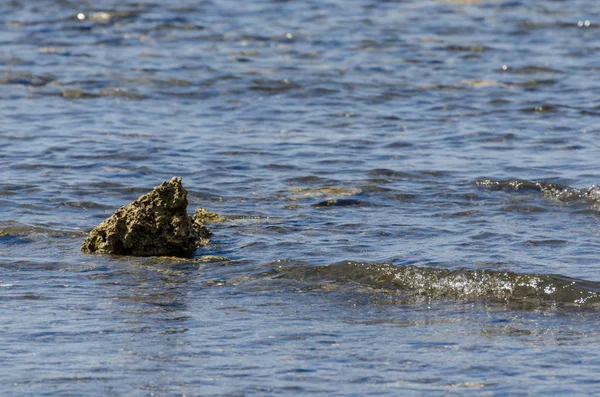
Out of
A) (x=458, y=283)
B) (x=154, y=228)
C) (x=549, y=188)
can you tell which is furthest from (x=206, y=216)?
(x=549, y=188)

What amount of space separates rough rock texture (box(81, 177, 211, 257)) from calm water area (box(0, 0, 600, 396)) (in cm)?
12

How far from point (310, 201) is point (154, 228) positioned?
176 centimetres

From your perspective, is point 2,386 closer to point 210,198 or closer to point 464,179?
point 210,198

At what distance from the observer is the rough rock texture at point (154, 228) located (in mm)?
6617

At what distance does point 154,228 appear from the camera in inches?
261

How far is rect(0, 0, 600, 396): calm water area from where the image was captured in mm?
4766

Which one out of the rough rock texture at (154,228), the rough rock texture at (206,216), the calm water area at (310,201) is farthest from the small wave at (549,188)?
the rough rock texture at (154,228)

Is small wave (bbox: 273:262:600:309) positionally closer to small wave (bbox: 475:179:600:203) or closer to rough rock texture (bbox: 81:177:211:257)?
rough rock texture (bbox: 81:177:211:257)

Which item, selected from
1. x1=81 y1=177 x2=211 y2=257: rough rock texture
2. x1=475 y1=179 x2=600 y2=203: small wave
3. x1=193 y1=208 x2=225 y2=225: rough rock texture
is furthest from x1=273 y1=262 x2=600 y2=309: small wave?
x1=475 y1=179 x2=600 y2=203: small wave

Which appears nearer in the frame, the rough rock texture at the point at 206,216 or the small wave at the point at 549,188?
the rough rock texture at the point at 206,216

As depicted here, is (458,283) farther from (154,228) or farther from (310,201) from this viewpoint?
(310,201)

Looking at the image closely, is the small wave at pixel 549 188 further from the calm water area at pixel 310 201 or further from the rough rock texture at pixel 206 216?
the rough rock texture at pixel 206 216

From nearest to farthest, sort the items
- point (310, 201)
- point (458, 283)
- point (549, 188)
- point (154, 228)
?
point (458, 283) → point (154, 228) → point (310, 201) → point (549, 188)

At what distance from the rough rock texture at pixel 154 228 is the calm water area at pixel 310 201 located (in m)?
0.12
